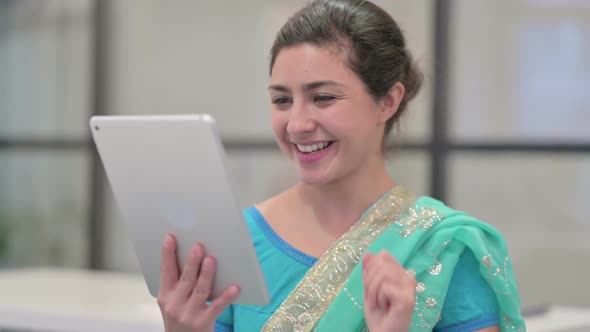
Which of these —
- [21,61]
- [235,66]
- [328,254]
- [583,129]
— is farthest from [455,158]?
[21,61]

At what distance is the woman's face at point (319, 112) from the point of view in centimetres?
145

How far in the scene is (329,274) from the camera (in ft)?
5.05

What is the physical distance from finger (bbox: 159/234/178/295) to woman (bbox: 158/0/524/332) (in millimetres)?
136

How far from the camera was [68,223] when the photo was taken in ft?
15.5

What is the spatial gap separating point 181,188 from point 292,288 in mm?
398

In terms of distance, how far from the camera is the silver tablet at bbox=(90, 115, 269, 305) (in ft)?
3.91

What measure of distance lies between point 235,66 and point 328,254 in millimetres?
2675

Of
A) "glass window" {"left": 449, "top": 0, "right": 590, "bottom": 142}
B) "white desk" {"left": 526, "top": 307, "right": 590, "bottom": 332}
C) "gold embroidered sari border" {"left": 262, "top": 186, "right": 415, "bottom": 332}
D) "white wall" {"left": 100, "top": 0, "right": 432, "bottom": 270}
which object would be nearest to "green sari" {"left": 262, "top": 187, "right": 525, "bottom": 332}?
"gold embroidered sari border" {"left": 262, "top": 186, "right": 415, "bottom": 332}

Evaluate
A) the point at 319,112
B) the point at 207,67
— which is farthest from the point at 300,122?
the point at 207,67

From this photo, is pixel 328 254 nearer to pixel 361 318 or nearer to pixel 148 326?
pixel 361 318

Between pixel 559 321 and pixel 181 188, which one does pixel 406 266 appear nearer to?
pixel 181 188

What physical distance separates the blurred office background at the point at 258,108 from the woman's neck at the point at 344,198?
1.09 m

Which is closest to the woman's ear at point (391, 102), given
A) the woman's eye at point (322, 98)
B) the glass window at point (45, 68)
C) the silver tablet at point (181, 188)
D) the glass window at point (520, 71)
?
the woman's eye at point (322, 98)

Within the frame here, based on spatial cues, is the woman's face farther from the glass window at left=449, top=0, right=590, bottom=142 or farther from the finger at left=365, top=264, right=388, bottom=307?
the glass window at left=449, top=0, right=590, bottom=142
